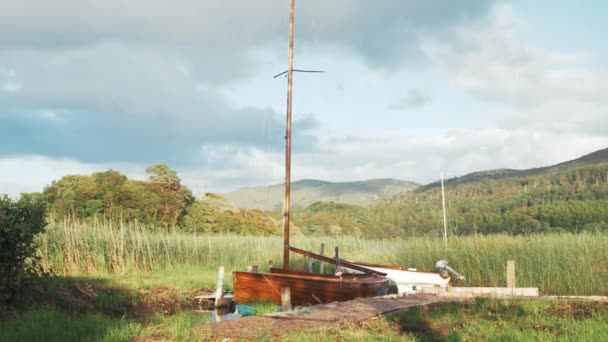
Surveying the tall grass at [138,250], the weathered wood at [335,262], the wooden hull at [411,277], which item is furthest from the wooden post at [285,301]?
the tall grass at [138,250]

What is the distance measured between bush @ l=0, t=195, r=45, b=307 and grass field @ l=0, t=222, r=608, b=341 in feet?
1.65

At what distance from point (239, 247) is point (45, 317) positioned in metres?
13.8

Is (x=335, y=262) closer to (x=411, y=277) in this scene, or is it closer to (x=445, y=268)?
(x=411, y=277)

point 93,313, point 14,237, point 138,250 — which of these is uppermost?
point 14,237

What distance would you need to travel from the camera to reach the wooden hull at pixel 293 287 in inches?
532

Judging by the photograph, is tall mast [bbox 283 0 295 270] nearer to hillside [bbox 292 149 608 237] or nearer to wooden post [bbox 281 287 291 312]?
wooden post [bbox 281 287 291 312]

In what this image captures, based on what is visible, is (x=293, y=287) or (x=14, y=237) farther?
(x=293, y=287)

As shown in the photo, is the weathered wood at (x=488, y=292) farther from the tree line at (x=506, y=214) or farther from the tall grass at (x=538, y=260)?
the tree line at (x=506, y=214)

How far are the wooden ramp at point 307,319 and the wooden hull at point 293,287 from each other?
5.87 feet

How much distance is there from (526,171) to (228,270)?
160041 mm

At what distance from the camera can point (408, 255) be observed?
21047 millimetres

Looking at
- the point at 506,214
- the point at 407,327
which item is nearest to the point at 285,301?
the point at 407,327

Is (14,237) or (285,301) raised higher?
(14,237)

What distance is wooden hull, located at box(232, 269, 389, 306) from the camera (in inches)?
532
